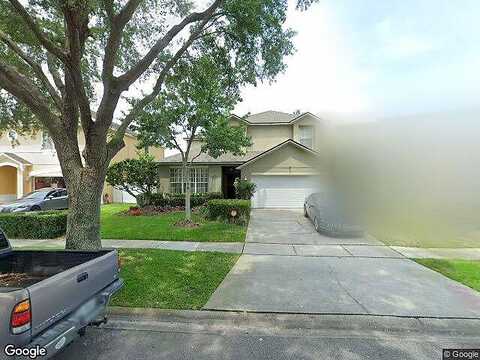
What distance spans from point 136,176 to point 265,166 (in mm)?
7959

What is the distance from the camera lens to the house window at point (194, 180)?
2011 centimetres

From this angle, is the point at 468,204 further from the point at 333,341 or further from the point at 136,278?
the point at 136,278

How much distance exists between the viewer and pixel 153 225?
12000 millimetres

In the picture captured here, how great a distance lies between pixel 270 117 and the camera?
22.4 metres

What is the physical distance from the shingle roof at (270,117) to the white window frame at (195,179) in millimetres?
5444

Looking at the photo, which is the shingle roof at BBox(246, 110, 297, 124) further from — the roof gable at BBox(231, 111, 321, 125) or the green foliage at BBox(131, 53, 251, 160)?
the green foliage at BBox(131, 53, 251, 160)

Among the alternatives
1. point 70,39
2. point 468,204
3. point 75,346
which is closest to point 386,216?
point 468,204

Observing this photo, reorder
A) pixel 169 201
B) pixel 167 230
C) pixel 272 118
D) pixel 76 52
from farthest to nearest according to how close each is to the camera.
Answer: pixel 272 118 → pixel 169 201 → pixel 167 230 → pixel 76 52

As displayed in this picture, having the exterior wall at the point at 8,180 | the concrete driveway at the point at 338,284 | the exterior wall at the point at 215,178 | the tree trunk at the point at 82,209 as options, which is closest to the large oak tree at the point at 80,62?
the tree trunk at the point at 82,209

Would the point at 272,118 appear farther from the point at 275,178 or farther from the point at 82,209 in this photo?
the point at 82,209

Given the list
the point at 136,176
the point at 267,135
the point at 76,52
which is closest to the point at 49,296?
the point at 76,52

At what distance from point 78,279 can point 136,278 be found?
297 cm

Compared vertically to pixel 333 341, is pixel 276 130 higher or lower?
higher

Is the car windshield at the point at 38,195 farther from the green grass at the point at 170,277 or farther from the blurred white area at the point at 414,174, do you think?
the blurred white area at the point at 414,174
